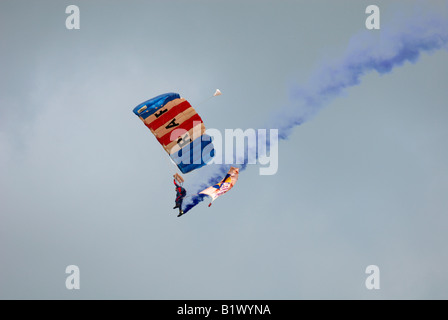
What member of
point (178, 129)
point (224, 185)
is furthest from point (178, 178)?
point (224, 185)

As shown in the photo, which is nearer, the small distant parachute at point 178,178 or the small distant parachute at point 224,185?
the small distant parachute at point 178,178

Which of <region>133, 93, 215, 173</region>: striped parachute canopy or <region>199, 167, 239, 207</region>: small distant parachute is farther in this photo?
<region>199, 167, 239, 207</region>: small distant parachute

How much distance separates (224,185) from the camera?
30.2 meters

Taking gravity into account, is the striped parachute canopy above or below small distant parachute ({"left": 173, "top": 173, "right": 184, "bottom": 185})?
above

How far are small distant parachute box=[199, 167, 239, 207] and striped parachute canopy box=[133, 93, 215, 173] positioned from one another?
5.13 ft

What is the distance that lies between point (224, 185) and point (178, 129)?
4.50 meters

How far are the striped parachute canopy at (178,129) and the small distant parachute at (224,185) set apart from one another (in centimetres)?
156

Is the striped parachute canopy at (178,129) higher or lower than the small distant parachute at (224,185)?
higher

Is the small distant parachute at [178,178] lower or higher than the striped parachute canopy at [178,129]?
lower

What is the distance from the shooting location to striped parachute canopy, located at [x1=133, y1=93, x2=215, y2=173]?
26245 millimetres

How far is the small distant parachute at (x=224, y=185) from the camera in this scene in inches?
1140
